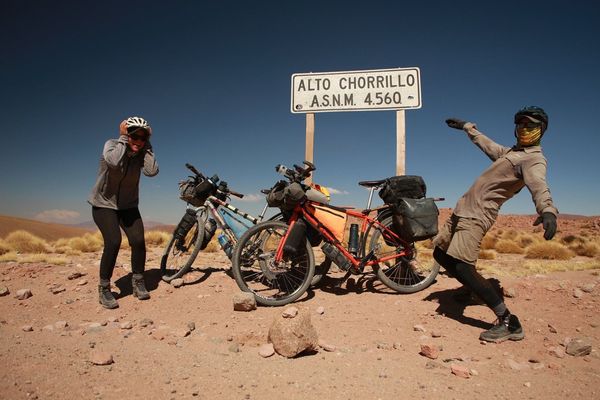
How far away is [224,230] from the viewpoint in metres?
5.34

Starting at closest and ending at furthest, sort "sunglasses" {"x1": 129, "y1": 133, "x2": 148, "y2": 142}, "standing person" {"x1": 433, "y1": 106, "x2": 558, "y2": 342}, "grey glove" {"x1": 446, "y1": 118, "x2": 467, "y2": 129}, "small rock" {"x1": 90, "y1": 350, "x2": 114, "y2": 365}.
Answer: "small rock" {"x1": 90, "y1": 350, "x2": 114, "y2": 365}, "standing person" {"x1": 433, "y1": 106, "x2": 558, "y2": 342}, "sunglasses" {"x1": 129, "y1": 133, "x2": 148, "y2": 142}, "grey glove" {"x1": 446, "y1": 118, "x2": 467, "y2": 129}

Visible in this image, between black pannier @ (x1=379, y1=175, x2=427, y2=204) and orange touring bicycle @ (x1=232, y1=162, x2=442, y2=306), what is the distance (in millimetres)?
198

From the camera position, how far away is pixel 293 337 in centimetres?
289

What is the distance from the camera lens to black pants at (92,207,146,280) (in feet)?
14.1

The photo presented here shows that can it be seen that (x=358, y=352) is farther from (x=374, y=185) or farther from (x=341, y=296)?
(x=374, y=185)

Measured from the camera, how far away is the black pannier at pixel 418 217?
14.7ft

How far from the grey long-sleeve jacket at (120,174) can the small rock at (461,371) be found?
3.88 metres

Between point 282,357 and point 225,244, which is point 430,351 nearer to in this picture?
point 282,357

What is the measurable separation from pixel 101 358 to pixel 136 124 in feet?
8.90

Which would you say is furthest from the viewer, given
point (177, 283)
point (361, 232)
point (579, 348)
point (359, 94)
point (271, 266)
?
point (359, 94)

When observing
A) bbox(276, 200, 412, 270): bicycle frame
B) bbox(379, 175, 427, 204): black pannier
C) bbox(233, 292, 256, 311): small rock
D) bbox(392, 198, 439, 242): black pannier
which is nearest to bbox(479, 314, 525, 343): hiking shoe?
bbox(392, 198, 439, 242): black pannier

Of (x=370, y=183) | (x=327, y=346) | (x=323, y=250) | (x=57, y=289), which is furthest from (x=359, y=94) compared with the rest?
(x=57, y=289)

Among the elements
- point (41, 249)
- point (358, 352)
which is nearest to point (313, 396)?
point (358, 352)

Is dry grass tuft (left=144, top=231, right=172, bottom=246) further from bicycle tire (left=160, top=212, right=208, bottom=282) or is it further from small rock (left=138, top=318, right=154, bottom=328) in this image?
small rock (left=138, top=318, right=154, bottom=328)
